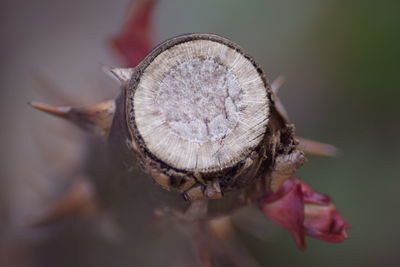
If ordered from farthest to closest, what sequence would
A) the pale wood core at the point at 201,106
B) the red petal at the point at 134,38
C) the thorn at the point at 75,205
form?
the red petal at the point at 134,38 → the thorn at the point at 75,205 → the pale wood core at the point at 201,106

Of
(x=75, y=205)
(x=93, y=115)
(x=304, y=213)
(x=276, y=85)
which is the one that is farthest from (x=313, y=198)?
(x=75, y=205)

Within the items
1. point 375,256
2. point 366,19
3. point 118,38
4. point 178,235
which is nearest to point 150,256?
point 178,235

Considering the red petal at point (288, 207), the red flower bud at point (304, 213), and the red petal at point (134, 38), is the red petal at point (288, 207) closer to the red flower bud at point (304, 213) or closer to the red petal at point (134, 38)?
the red flower bud at point (304, 213)

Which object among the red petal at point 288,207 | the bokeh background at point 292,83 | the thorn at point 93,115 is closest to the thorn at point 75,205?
the thorn at point 93,115

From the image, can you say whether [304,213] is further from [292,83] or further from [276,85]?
[292,83]

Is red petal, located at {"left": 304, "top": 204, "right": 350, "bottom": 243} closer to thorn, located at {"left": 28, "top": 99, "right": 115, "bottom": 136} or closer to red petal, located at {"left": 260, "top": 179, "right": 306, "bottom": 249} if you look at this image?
red petal, located at {"left": 260, "top": 179, "right": 306, "bottom": 249}

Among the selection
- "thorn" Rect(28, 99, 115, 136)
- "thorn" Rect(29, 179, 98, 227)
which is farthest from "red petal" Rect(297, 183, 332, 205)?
"thorn" Rect(29, 179, 98, 227)
